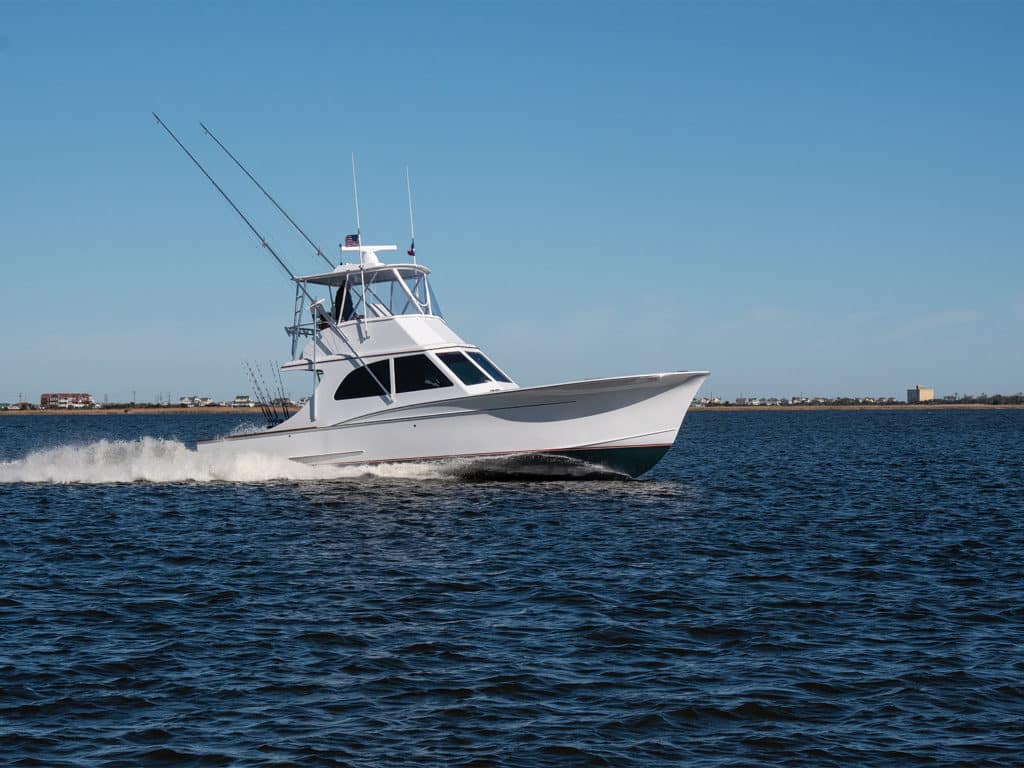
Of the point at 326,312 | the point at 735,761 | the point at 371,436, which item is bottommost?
the point at 735,761

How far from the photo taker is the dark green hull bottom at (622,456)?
22984mm

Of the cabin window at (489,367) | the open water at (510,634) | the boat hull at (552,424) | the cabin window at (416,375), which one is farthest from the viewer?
the cabin window at (489,367)

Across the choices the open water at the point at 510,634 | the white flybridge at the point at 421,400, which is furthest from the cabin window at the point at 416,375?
the open water at the point at 510,634

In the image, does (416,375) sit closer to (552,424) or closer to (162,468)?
(552,424)

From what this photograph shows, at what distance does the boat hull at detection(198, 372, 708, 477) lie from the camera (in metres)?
→ 22.5

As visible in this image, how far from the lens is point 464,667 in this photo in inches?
357

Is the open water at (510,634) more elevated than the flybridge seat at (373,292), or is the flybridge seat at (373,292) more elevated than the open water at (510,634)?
the flybridge seat at (373,292)

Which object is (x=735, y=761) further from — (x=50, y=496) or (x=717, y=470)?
(x=717, y=470)

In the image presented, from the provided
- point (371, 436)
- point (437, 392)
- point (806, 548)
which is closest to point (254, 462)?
point (371, 436)

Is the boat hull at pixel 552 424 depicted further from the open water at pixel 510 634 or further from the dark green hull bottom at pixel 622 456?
the open water at pixel 510 634

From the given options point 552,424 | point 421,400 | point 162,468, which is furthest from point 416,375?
point 162,468

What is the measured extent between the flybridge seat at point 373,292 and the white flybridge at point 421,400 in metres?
0.03

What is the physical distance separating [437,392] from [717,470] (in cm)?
1369

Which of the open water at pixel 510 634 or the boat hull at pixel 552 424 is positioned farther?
the boat hull at pixel 552 424
